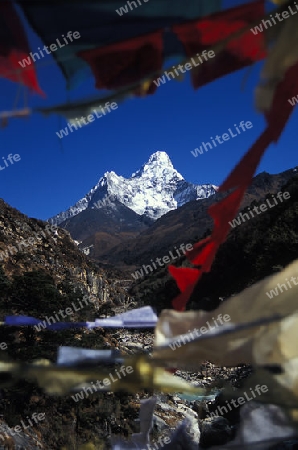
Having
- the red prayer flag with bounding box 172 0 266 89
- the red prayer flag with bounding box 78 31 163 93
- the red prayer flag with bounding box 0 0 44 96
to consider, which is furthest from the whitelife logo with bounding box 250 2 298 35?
the red prayer flag with bounding box 0 0 44 96

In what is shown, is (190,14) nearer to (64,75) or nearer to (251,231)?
(64,75)

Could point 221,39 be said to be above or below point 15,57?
below

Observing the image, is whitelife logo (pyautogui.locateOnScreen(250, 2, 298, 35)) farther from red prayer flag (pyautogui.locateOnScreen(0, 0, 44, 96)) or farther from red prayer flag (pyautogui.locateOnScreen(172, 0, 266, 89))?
red prayer flag (pyautogui.locateOnScreen(0, 0, 44, 96))

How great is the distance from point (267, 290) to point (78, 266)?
72.6 feet

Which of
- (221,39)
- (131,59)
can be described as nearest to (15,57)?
(131,59)

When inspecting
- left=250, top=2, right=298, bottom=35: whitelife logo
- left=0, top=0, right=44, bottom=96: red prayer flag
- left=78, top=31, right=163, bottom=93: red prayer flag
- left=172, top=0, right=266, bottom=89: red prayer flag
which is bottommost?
left=250, top=2, right=298, bottom=35: whitelife logo

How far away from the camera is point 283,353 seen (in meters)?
0.41

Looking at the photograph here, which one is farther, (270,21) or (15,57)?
(15,57)

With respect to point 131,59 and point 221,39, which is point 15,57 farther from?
point 221,39

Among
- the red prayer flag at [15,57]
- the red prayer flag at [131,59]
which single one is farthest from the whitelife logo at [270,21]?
the red prayer flag at [15,57]

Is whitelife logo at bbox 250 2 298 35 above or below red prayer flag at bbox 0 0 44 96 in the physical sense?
below

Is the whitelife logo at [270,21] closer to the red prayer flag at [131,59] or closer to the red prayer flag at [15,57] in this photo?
the red prayer flag at [131,59]

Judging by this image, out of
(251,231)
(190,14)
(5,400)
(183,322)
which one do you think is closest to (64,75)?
(190,14)

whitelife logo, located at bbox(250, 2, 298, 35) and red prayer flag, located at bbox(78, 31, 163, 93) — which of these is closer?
whitelife logo, located at bbox(250, 2, 298, 35)
